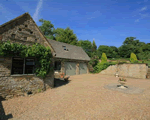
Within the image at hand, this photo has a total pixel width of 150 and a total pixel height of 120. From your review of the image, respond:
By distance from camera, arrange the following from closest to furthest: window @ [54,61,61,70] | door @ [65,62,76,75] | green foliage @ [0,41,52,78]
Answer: green foliage @ [0,41,52,78] → window @ [54,61,61,70] → door @ [65,62,76,75]

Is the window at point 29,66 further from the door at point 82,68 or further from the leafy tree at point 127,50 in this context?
the leafy tree at point 127,50

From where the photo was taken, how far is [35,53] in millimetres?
7457

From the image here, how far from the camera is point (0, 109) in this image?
5.02m

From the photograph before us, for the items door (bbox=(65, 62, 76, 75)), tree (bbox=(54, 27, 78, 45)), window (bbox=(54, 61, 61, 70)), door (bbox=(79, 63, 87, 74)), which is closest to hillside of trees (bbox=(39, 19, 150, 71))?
tree (bbox=(54, 27, 78, 45))

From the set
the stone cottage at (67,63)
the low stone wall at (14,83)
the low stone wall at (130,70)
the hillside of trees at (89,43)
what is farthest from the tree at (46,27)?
the low stone wall at (14,83)

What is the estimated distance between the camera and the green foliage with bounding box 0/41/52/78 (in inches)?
250

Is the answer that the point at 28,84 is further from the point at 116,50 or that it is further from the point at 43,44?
the point at 116,50

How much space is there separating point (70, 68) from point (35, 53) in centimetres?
1158

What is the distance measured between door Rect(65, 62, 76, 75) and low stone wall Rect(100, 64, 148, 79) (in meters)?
7.92

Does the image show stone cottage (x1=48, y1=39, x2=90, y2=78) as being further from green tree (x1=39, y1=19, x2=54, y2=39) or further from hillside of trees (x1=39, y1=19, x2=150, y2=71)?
green tree (x1=39, y1=19, x2=54, y2=39)

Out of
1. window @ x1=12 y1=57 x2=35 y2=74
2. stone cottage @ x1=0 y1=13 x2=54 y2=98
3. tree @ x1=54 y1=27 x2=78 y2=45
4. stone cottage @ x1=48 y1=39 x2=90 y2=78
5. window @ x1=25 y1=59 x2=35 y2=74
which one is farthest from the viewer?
tree @ x1=54 y1=27 x2=78 y2=45

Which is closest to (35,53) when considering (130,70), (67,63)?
(67,63)

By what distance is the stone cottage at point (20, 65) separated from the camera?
645cm

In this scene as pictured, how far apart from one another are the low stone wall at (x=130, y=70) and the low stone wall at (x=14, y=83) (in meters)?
16.7
